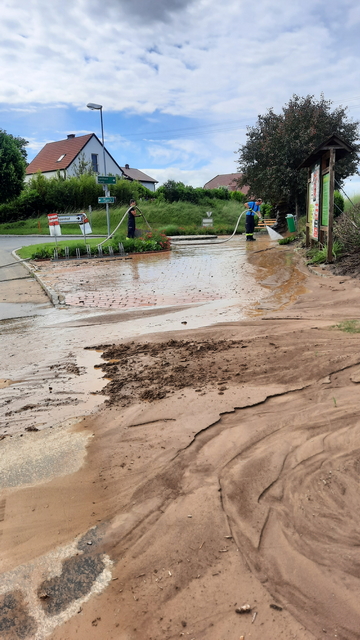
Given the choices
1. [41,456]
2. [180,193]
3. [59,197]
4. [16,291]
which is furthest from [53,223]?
[180,193]

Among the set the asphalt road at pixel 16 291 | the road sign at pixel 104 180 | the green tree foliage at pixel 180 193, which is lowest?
the asphalt road at pixel 16 291

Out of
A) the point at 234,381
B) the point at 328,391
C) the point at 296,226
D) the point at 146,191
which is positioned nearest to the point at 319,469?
the point at 328,391

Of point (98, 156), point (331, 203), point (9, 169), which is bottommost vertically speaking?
point (331, 203)

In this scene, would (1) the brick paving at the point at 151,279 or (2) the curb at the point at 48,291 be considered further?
(2) the curb at the point at 48,291

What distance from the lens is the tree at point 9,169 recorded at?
35.0 metres

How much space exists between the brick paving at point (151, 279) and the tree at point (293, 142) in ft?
24.0

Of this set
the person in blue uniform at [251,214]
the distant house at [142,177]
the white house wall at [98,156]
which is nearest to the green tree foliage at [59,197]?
the white house wall at [98,156]

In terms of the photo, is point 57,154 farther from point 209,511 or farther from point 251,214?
point 209,511

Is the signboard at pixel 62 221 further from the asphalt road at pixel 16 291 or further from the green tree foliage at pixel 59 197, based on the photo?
the green tree foliage at pixel 59 197

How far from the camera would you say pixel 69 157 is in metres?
47.3

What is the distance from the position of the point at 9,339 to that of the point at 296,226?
20171 mm

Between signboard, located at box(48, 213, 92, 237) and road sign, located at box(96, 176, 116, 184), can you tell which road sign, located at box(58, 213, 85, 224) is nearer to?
signboard, located at box(48, 213, 92, 237)

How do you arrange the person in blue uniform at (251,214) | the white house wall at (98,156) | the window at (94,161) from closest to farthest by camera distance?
the person in blue uniform at (251,214), the white house wall at (98,156), the window at (94,161)

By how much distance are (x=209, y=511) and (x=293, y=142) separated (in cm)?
2283
